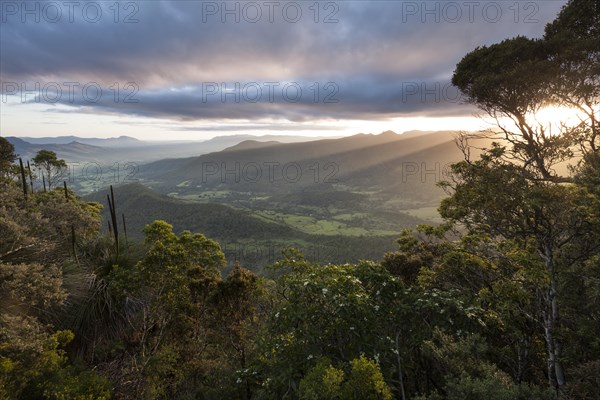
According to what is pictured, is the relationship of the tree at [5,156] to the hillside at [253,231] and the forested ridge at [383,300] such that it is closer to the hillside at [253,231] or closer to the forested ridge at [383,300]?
the forested ridge at [383,300]

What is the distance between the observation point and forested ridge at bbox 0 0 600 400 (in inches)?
232

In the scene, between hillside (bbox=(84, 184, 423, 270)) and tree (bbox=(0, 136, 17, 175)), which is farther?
hillside (bbox=(84, 184, 423, 270))

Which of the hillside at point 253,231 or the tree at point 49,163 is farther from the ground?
the tree at point 49,163

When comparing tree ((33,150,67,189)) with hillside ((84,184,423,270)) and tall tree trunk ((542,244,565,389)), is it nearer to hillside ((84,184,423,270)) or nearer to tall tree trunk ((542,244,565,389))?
tall tree trunk ((542,244,565,389))

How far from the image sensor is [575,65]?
922 cm

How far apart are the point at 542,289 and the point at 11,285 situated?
12.0 m

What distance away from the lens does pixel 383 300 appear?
6898 millimetres

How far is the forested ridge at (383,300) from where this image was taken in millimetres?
5891

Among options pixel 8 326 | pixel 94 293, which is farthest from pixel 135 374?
pixel 8 326

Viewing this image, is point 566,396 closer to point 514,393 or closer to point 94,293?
point 514,393

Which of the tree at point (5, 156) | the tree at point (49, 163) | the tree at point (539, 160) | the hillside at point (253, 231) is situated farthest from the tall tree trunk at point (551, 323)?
the hillside at point (253, 231)

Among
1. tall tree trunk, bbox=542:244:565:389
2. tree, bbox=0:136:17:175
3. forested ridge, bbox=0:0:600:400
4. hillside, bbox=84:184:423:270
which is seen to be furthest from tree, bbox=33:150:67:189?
hillside, bbox=84:184:423:270

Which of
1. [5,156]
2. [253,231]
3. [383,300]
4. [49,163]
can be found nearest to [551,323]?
[383,300]

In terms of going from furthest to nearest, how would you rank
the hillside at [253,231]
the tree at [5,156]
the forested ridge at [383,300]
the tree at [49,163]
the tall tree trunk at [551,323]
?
the hillside at [253,231] → the tree at [49,163] → the tree at [5,156] → the tall tree trunk at [551,323] → the forested ridge at [383,300]
